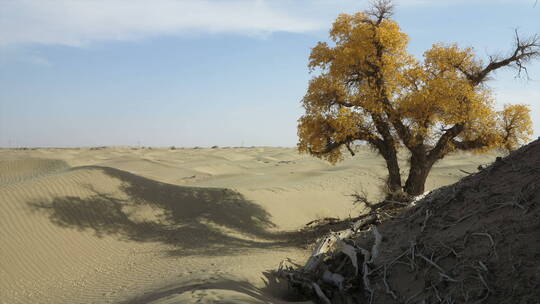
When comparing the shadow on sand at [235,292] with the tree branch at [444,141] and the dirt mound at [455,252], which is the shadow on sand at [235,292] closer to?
the dirt mound at [455,252]

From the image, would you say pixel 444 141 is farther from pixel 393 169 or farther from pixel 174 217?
pixel 174 217

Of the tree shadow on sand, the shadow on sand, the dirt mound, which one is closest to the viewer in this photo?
the dirt mound

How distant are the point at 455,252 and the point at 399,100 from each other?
8102 millimetres

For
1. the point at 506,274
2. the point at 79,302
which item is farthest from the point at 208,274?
the point at 506,274

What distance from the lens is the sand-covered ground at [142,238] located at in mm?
7973

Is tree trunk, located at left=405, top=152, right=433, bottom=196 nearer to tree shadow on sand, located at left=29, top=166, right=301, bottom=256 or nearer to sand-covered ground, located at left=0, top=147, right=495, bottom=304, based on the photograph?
sand-covered ground, located at left=0, top=147, right=495, bottom=304

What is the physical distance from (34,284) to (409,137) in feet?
34.5

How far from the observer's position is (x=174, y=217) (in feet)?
45.8

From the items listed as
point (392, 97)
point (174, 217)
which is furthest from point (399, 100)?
point (174, 217)

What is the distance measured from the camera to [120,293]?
26.8 ft

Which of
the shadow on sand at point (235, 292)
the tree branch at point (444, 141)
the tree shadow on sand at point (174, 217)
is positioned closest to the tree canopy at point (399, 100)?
the tree branch at point (444, 141)

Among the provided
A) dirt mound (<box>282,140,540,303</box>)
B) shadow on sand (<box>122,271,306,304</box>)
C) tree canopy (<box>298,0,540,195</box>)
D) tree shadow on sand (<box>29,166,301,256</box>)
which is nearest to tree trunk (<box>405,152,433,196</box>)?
tree canopy (<box>298,0,540,195</box>)

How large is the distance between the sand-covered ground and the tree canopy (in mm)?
2005

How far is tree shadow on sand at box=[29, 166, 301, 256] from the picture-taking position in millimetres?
12266
